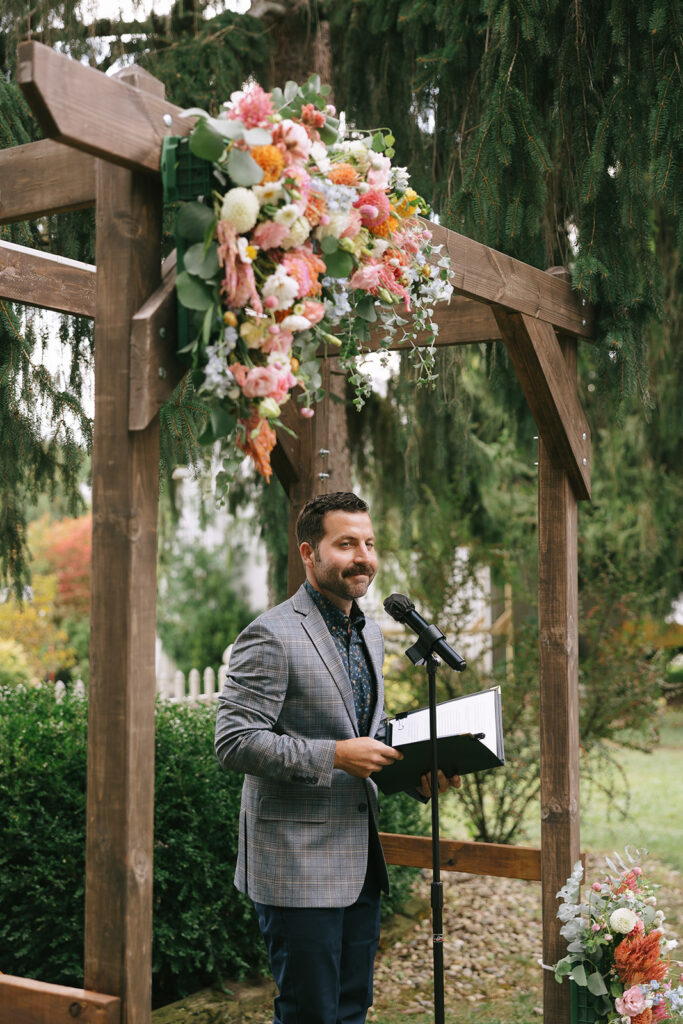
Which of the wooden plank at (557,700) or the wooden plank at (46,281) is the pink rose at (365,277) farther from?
the wooden plank at (557,700)

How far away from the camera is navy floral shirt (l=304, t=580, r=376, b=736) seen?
114 inches

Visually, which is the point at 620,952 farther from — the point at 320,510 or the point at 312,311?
the point at 312,311

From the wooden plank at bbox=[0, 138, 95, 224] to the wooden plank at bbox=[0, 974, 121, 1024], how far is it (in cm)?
153

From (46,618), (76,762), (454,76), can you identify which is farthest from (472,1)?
(46,618)

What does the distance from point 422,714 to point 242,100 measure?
5.49 feet

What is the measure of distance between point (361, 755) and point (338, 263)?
3.86 ft

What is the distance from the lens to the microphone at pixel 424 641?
271cm

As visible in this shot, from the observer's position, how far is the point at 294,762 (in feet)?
8.46

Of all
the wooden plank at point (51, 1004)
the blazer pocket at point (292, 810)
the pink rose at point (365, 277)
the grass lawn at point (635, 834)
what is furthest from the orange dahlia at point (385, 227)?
the grass lawn at point (635, 834)

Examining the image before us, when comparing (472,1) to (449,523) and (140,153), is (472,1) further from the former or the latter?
(449,523)

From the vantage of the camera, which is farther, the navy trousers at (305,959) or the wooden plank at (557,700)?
the wooden plank at (557,700)

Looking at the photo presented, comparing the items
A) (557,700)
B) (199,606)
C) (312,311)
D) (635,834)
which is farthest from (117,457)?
(199,606)

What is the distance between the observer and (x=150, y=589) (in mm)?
2043

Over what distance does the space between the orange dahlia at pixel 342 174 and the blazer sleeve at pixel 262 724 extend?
115 cm
